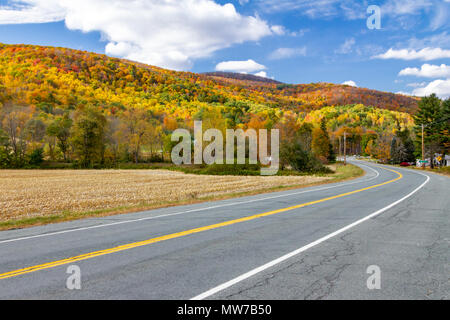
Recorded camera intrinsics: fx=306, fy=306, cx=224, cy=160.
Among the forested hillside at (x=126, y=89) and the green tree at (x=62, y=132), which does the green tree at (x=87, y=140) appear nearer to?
the green tree at (x=62, y=132)

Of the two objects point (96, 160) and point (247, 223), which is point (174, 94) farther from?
point (247, 223)

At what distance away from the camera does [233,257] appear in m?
5.64

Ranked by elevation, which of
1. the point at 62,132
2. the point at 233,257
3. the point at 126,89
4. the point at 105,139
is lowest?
the point at 233,257

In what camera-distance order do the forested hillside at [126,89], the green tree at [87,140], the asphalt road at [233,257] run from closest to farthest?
the asphalt road at [233,257] → the green tree at [87,140] → the forested hillside at [126,89]

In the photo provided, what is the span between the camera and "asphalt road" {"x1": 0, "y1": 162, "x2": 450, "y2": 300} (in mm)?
4164

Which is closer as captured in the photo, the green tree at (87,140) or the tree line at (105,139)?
the tree line at (105,139)

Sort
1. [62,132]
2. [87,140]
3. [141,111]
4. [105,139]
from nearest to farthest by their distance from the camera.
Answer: [87,140] < [62,132] < [105,139] < [141,111]

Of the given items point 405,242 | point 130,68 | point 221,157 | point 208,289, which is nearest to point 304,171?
point 221,157

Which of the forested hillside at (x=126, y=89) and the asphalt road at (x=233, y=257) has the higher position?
the forested hillside at (x=126, y=89)

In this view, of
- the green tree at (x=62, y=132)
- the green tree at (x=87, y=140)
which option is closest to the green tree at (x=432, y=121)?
the green tree at (x=87, y=140)

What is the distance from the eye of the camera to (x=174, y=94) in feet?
482

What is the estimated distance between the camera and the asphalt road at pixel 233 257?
13.7ft

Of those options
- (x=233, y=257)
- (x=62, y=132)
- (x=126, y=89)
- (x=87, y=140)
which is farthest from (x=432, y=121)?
(x=126, y=89)

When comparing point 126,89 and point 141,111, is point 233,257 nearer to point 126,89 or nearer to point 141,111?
point 141,111
